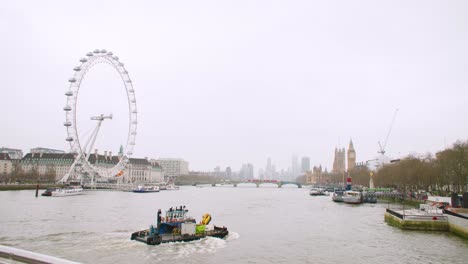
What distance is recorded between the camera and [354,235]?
40906 millimetres

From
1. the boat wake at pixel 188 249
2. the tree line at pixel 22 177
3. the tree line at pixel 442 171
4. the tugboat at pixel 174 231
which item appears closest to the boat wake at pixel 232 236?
the tugboat at pixel 174 231

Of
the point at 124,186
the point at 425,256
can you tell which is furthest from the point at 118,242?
the point at 124,186

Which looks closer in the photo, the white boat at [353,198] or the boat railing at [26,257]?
the boat railing at [26,257]

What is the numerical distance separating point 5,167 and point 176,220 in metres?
178

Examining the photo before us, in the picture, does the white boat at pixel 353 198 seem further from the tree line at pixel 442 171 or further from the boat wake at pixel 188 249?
the boat wake at pixel 188 249

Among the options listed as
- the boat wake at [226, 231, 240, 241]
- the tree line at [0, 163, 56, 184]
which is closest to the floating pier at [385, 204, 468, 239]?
the boat wake at [226, 231, 240, 241]

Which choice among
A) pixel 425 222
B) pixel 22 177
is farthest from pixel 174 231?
pixel 22 177

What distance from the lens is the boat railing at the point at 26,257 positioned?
6605mm

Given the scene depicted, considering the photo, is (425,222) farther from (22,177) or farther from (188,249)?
(22,177)

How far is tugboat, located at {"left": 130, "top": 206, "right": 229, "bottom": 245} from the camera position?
31.3 meters

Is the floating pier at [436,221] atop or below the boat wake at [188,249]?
atop

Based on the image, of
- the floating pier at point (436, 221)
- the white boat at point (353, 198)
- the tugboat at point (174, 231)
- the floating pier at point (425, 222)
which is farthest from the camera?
the white boat at point (353, 198)

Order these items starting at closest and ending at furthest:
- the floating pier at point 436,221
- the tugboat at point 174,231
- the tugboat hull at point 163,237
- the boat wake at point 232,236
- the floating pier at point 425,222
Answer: the tugboat hull at point 163,237
the tugboat at point 174,231
the boat wake at point 232,236
the floating pier at point 436,221
the floating pier at point 425,222

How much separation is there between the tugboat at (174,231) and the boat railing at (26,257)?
23590 millimetres
